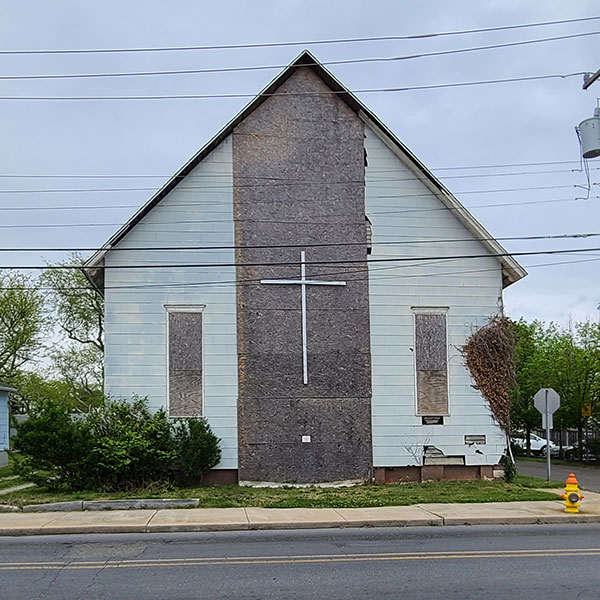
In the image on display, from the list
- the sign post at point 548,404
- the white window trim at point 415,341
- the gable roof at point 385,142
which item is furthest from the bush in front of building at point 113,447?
the sign post at point 548,404

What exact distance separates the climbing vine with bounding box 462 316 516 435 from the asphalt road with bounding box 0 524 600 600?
690cm

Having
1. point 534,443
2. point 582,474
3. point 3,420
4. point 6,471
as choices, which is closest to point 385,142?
point 582,474

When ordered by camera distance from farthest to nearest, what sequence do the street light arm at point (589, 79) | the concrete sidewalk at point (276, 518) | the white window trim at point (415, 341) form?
the white window trim at point (415, 341) → the concrete sidewalk at point (276, 518) → the street light arm at point (589, 79)

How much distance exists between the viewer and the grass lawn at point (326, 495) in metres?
16.8

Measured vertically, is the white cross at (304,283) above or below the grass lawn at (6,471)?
above

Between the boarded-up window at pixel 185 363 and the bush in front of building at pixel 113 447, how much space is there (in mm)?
394

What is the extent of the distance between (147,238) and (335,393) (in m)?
6.04

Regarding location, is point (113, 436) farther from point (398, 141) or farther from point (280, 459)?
point (398, 141)

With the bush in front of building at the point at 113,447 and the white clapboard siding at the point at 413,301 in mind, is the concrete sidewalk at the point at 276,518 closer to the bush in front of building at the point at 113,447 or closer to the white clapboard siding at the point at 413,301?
the bush in front of building at the point at 113,447

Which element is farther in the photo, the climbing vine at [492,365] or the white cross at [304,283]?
the climbing vine at [492,365]

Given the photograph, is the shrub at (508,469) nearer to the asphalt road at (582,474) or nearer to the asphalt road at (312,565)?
the asphalt road at (582,474)

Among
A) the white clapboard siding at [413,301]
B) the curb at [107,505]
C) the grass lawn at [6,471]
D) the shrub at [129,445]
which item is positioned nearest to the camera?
the curb at [107,505]

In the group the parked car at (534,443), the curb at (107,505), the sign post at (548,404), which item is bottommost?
the parked car at (534,443)

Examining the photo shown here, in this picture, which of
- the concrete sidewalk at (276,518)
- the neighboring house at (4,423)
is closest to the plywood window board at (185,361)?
the concrete sidewalk at (276,518)
